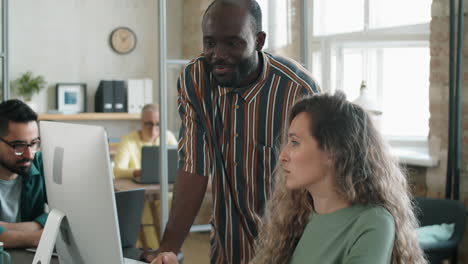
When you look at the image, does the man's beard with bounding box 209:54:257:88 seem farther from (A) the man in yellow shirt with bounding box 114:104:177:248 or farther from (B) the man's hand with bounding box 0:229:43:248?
(A) the man in yellow shirt with bounding box 114:104:177:248

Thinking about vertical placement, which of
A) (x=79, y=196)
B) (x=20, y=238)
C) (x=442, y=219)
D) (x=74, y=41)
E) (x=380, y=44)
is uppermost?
(x=74, y=41)

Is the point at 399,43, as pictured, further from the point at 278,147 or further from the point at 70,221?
the point at 70,221

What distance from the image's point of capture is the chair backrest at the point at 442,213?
3.02 metres

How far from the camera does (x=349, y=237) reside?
48.7 inches

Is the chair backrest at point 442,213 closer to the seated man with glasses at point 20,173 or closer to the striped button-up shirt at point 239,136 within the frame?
the striped button-up shirt at point 239,136

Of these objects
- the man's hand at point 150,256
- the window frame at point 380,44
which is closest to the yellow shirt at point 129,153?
the window frame at point 380,44

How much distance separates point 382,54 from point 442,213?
4.89 ft

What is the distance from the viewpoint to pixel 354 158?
1299 millimetres

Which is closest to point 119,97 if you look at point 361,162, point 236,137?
point 236,137

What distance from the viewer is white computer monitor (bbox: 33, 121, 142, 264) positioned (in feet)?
3.61

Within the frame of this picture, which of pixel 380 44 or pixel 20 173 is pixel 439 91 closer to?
pixel 380 44

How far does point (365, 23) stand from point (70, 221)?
3.36 meters

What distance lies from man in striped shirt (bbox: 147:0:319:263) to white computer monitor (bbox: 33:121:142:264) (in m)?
0.33

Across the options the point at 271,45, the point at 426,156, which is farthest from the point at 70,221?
the point at 426,156
